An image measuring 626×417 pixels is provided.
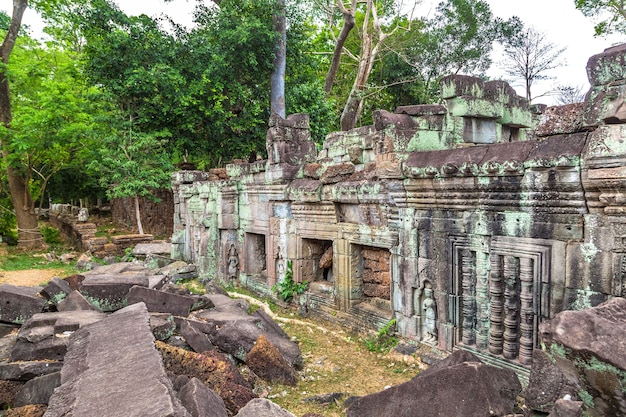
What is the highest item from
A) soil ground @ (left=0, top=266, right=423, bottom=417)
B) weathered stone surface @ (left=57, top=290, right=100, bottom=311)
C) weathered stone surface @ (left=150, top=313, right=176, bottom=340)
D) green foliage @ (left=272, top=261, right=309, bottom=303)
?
weathered stone surface @ (left=57, top=290, right=100, bottom=311)

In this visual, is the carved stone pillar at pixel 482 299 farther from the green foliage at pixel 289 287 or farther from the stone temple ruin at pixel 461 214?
the green foliage at pixel 289 287

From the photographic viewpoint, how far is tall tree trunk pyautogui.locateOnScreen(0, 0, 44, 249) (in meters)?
16.4

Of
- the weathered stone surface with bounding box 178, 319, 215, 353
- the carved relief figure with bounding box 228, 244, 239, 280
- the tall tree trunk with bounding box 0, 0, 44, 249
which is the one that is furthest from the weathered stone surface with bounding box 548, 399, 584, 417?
the tall tree trunk with bounding box 0, 0, 44, 249

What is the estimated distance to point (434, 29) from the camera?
2152 cm

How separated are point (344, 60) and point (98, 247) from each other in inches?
605

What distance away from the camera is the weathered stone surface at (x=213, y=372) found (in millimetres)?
4062

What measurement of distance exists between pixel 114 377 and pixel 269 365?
6.87 ft

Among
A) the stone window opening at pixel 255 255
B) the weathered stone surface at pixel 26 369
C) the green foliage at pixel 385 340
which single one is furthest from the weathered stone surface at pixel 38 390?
the stone window opening at pixel 255 255

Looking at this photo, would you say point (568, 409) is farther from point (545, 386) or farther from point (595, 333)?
point (545, 386)

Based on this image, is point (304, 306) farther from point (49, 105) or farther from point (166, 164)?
point (49, 105)

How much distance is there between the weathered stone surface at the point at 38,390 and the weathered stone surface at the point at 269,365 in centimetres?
202

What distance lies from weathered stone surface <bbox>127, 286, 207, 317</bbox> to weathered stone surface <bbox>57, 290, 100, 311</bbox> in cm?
52

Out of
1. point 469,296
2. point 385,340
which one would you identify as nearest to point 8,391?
point 385,340

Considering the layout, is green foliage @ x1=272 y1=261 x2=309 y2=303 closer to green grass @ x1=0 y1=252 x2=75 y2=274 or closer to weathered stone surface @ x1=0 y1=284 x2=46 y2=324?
weathered stone surface @ x1=0 y1=284 x2=46 y2=324
